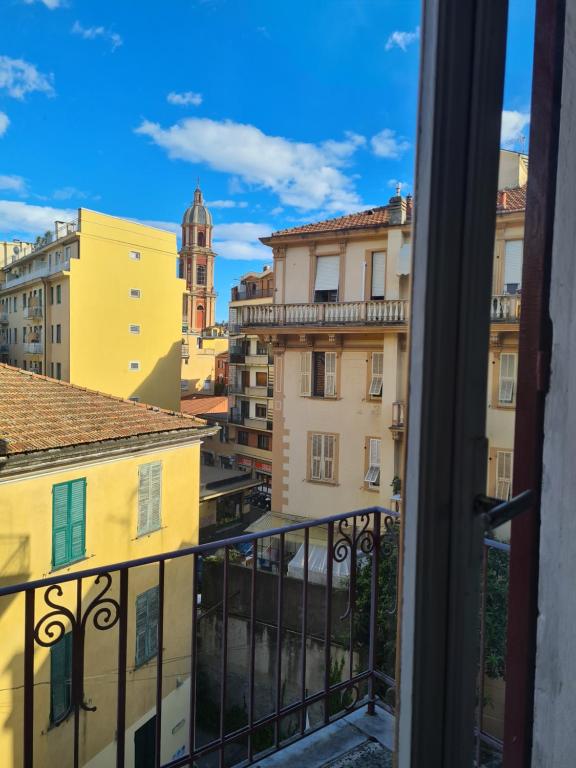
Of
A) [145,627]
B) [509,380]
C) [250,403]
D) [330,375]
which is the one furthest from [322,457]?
[509,380]

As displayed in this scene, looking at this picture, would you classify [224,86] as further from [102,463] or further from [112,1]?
[102,463]

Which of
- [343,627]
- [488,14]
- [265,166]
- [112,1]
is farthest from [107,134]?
[343,627]

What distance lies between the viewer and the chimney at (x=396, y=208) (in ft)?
23.7

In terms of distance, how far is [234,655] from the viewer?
6.81 metres

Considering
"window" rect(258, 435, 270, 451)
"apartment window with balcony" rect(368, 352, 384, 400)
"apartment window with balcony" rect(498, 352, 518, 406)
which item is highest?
"apartment window with balcony" rect(498, 352, 518, 406)

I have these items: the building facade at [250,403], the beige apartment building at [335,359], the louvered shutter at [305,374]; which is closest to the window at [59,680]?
the beige apartment building at [335,359]

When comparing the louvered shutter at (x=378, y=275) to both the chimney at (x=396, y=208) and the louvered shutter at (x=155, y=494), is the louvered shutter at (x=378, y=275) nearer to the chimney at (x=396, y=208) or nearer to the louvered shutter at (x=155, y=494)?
the chimney at (x=396, y=208)

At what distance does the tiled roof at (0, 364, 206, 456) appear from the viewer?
4.16 m

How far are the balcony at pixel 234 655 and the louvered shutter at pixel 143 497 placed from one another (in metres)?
0.43

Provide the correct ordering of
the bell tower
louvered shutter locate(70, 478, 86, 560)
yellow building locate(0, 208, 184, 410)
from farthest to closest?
1. the bell tower
2. yellow building locate(0, 208, 184, 410)
3. louvered shutter locate(70, 478, 86, 560)

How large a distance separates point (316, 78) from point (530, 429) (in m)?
1.26

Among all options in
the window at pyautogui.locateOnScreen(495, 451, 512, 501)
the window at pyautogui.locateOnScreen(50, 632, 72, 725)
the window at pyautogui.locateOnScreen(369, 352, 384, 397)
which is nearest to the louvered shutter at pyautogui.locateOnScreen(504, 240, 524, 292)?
the window at pyautogui.locateOnScreen(495, 451, 512, 501)

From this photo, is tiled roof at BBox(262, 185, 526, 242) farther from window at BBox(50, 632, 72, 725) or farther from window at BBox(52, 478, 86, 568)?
window at BBox(50, 632, 72, 725)

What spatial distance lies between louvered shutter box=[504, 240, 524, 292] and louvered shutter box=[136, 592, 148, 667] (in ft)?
16.7
